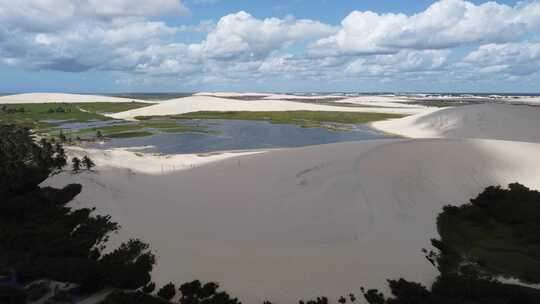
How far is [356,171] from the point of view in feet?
84.0

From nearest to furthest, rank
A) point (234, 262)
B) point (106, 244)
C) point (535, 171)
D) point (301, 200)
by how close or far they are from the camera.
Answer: point (234, 262), point (106, 244), point (301, 200), point (535, 171)

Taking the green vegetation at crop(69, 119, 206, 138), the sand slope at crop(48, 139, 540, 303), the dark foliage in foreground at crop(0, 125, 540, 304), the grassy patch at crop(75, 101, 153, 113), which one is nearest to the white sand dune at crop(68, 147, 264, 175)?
the sand slope at crop(48, 139, 540, 303)

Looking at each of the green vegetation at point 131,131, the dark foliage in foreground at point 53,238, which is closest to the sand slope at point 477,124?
the green vegetation at point 131,131

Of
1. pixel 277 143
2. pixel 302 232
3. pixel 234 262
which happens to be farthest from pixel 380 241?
pixel 277 143

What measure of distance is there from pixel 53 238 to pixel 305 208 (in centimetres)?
1224

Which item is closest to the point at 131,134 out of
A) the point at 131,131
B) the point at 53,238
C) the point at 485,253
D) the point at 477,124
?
the point at 131,131

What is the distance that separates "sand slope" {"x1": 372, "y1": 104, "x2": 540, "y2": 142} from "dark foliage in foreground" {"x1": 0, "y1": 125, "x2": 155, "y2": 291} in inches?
2012

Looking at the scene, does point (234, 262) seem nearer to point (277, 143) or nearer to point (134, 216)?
point (134, 216)

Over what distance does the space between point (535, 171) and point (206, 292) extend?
2642 centimetres

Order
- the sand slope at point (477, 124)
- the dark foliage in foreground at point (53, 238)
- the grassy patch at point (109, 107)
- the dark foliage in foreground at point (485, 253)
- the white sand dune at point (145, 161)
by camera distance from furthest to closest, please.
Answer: the grassy patch at point (109, 107), the sand slope at point (477, 124), the white sand dune at point (145, 161), the dark foliage in foreground at point (53, 238), the dark foliage in foreground at point (485, 253)

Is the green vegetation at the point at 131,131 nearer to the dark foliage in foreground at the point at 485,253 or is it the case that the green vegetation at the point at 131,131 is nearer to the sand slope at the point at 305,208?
the sand slope at the point at 305,208

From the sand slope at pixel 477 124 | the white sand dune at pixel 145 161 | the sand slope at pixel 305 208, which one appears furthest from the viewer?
the sand slope at pixel 477 124

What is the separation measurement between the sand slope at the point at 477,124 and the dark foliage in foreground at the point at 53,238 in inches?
2012

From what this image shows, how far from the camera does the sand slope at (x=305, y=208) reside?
14969mm
